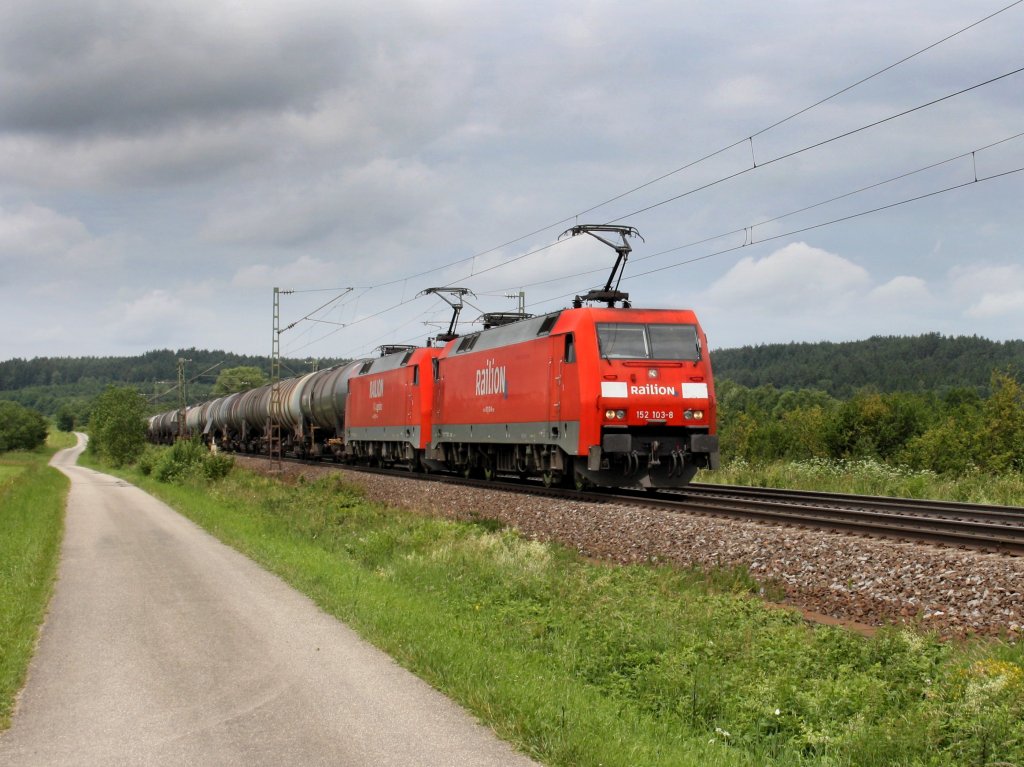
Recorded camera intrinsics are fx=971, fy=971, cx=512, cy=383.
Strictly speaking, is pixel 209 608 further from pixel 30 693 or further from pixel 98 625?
pixel 30 693

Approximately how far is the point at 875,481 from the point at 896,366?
561 ft

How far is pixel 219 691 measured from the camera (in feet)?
23.3

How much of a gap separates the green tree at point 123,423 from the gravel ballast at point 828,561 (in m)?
47.9

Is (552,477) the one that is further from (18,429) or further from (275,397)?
(18,429)

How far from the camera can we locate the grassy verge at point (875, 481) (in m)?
22.1

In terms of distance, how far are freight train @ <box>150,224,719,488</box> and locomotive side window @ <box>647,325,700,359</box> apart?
0.03 m

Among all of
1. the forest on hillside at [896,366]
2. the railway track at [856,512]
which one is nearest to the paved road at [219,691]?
the railway track at [856,512]

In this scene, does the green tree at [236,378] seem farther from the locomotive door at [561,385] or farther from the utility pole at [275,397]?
the locomotive door at [561,385]

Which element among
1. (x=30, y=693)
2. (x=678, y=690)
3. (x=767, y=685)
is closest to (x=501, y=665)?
(x=678, y=690)

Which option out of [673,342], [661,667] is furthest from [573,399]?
[661,667]

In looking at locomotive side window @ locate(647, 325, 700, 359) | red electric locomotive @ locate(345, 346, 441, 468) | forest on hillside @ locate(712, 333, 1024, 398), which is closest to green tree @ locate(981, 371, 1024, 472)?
red electric locomotive @ locate(345, 346, 441, 468)

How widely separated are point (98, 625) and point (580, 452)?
11443mm

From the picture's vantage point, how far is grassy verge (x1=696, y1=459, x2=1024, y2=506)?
22.1 metres

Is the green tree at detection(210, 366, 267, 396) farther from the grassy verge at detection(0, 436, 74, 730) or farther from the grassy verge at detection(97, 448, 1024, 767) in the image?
the grassy verge at detection(97, 448, 1024, 767)
